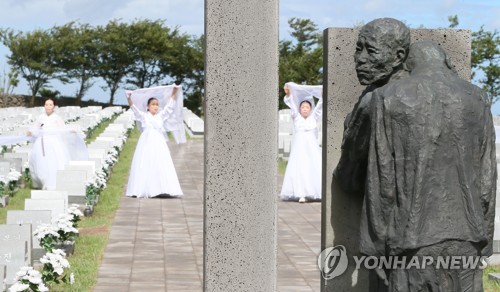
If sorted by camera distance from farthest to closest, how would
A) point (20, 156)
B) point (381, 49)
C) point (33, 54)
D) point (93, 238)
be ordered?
1. point (33, 54)
2. point (20, 156)
3. point (93, 238)
4. point (381, 49)

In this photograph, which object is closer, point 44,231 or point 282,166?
point 44,231

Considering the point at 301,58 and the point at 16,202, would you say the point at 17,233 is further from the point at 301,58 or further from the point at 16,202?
the point at 301,58

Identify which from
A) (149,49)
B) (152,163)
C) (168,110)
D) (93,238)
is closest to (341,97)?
(93,238)

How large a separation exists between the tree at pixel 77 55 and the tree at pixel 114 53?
1.49ft

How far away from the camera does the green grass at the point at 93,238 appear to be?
913 centimetres

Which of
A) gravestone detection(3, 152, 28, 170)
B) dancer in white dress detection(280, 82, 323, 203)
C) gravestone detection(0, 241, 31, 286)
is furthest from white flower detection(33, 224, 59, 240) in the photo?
gravestone detection(3, 152, 28, 170)

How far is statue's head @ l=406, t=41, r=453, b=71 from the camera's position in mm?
4051

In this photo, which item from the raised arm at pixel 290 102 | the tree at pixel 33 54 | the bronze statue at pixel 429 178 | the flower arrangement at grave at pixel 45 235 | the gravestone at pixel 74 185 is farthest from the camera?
the tree at pixel 33 54

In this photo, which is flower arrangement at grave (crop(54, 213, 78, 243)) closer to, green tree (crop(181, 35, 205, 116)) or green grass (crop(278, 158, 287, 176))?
green grass (crop(278, 158, 287, 176))

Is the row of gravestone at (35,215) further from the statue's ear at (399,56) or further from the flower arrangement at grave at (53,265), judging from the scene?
the statue's ear at (399,56)

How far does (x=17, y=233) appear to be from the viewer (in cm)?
884

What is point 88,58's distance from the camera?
66.9m

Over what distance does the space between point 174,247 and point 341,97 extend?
6780 millimetres

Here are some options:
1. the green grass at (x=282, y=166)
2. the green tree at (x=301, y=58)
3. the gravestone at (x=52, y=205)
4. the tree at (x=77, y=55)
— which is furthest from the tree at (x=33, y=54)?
the gravestone at (x=52, y=205)
